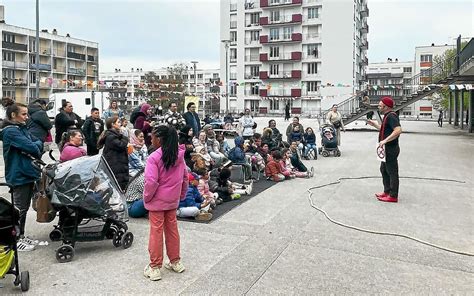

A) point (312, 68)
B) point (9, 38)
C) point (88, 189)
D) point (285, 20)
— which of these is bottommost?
point (88, 189)

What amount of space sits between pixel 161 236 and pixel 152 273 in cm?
39

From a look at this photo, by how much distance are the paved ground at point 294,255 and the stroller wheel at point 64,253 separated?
0.26ft

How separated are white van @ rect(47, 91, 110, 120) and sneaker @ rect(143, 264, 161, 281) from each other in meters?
30.7

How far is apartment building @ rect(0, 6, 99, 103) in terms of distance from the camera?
65312mm

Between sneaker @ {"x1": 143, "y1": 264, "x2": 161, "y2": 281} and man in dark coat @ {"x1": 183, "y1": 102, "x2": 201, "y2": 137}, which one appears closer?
sneaker @ {"x1": 143, "y1": 264, "x2": 161, "y2": 281}

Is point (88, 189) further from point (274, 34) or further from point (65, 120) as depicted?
point (274, 34)

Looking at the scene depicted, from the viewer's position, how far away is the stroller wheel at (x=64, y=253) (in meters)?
5.02

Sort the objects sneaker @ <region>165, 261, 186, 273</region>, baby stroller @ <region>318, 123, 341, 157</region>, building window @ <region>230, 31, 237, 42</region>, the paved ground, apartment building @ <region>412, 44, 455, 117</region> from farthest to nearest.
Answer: apartment building @ <region>412, 44, 455, 117</region>, building window @ <region>230, 31, 237, 42</region>, baby stroller @ <region>318, 123, 341, 157</region>, sneaker @ <region>165, 261, 186, 273</region>, the paved ground

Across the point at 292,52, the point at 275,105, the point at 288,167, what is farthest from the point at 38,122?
the point at 292,52

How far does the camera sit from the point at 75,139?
617 cm

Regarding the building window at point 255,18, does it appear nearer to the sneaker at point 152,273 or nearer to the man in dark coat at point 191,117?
the man in dark coat at point 191,117

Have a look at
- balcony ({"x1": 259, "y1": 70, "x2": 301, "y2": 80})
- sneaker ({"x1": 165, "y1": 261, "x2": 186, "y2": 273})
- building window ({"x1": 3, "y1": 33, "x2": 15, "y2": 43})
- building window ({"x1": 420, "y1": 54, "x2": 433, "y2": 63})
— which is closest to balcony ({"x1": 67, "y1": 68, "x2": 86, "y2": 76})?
building window ({"x1": 3, "y1": 33, "x2": 15, "y2": 43})

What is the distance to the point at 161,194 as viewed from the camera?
463cm

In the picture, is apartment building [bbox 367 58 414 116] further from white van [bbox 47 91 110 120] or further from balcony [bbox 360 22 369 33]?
white van [bbox 47 91 110 120]
